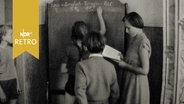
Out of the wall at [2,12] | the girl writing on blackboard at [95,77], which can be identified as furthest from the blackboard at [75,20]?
the wall at [2,12]

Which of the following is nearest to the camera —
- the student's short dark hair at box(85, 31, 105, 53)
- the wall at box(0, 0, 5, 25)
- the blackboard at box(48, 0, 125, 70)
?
the student's short dark hair at box(85, 31, 105, 53)

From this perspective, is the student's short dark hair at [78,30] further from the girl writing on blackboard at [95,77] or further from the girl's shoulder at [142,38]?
the girl's shoulder at [142,38]

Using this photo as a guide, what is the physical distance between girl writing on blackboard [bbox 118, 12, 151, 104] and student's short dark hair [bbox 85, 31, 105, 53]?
0.80 ft

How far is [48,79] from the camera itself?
9.82 feet

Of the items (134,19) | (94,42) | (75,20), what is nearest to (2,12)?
(75,20)

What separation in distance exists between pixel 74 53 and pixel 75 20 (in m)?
0.30

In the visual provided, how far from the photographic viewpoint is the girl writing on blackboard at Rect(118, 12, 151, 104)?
9.29 feet

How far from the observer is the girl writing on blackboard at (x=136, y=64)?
9.29ft

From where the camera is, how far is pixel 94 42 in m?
2.76

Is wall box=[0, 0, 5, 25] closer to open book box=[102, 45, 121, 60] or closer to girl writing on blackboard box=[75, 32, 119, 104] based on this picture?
girl writing on blackboard box=[75, 32, 119, 104]

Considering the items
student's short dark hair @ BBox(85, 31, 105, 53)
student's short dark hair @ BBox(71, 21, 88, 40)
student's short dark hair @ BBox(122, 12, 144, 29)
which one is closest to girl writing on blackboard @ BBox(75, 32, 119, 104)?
student's short dark hair @ BBox(85, 31, 105, 53)

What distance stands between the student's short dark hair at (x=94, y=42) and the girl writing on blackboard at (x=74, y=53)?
0.06m

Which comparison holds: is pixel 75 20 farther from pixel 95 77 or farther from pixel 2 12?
pixel 2 12

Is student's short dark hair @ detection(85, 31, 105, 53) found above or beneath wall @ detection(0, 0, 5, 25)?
beneath
